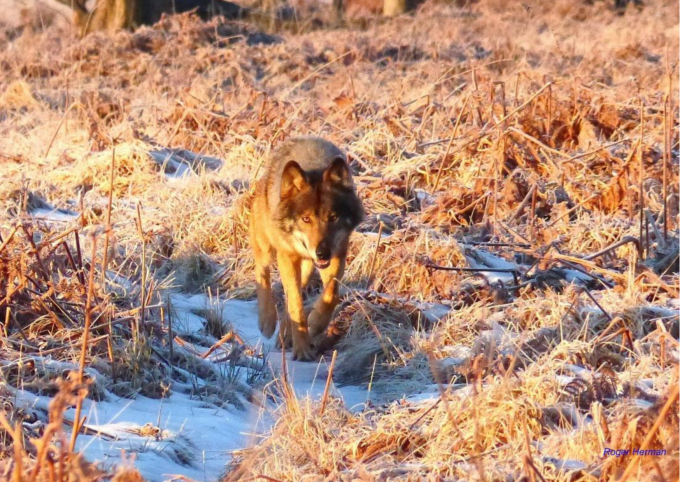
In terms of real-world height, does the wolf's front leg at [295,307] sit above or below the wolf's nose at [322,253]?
below

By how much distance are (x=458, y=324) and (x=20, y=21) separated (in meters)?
23.7

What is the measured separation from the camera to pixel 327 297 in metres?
7.61

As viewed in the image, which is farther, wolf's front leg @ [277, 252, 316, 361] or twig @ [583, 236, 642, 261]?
twig @ [583, 236, 642, 261]

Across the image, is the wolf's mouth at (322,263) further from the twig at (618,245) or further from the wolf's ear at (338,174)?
the twig at (618,245)

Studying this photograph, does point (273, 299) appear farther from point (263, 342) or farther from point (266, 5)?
point (266, 5)

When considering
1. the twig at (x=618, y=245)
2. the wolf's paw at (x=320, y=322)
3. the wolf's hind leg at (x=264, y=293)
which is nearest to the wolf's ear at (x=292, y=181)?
the wolf's hind leg at (x=264, y=293)

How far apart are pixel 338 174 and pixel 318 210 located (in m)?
0.34

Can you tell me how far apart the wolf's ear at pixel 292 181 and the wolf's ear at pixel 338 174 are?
19cm

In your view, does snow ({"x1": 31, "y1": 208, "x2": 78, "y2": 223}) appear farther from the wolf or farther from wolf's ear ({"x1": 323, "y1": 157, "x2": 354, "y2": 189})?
wolf's ear ({"x1": 323, "y1": 157, "x2": 354, "y2": 189})

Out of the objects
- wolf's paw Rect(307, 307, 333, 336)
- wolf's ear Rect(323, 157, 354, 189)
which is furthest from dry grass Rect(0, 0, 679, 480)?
wolf's ear Rect(323, 157, 354, 189)

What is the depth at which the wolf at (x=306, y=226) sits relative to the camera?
24.2 feet

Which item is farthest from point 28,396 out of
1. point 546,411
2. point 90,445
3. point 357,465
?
point 546,411

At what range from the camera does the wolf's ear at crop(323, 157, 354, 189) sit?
7.36 metres

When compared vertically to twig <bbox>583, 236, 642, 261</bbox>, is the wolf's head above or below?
above
